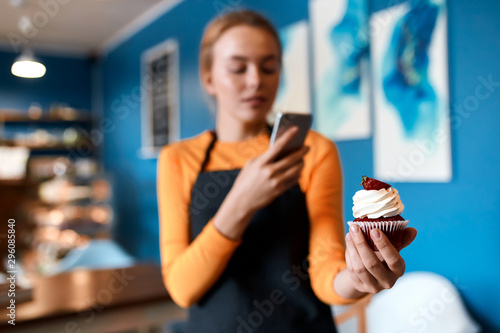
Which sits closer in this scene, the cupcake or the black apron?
the cupcake

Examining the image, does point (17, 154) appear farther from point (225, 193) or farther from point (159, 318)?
point (225, 193)

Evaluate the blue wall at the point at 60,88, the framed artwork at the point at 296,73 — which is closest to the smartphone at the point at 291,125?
the framed artwork at the point at 296,73

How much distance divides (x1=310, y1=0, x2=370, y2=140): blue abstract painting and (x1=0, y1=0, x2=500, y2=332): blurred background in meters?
0.08

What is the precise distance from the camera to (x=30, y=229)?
475cm

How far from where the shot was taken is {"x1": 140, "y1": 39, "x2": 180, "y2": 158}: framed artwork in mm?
3740

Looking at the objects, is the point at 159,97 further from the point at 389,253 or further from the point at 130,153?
the point at 389,253

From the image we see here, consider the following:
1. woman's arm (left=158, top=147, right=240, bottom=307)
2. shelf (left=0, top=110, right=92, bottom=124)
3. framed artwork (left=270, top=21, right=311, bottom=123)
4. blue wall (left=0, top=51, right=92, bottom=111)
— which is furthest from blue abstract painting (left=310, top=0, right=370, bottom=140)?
shelf (left=0, top=110, right=92, bottom=124)

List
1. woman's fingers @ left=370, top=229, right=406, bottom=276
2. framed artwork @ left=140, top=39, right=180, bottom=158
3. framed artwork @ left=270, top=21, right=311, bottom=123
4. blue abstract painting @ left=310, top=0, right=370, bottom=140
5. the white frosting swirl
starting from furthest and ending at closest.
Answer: framed artwork @ left=140, top=39, right=180, bottom=158 < framed artwork @ left=270, top=21, right=311, bottom=123 < blue abstract painting @ left=310, top=0, right=370, bottom=140 < the white frosting swirl < woman's fingers @ left=370, top=229, right=406, bottom=276

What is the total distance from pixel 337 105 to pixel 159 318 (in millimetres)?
1266

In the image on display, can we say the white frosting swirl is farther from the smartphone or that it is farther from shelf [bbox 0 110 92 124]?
Answer: shelf [bbox 0 110 92 124]

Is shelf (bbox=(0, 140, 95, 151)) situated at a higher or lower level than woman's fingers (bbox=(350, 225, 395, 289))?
higher

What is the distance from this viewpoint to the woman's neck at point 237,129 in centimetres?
81

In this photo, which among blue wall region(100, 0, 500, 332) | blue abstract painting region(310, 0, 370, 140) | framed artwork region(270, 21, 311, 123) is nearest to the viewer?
blue wall region(100, 0, 500, 332)

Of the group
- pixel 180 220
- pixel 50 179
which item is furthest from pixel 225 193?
pixel 50 179
